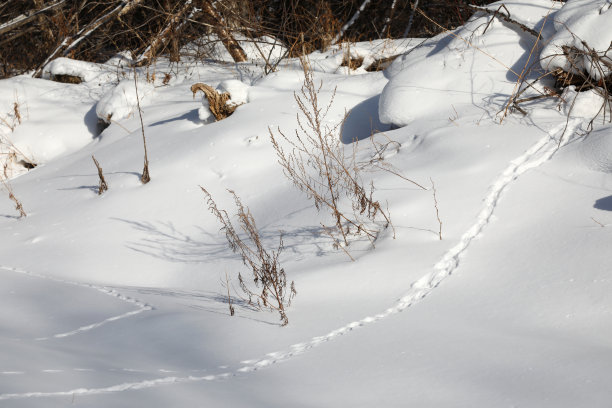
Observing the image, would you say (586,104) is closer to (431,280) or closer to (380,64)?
(431,280)

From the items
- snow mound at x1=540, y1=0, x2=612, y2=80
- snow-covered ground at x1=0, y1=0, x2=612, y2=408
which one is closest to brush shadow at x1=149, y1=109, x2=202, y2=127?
snow-covered ground at x1=0, y1=0, x2=612, y2=408

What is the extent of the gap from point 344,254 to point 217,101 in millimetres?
2585

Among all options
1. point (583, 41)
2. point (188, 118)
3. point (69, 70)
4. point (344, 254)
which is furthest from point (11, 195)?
point (583, 41)

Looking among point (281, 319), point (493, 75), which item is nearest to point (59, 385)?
point (281, 319)

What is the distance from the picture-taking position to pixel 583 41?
3.83 meters

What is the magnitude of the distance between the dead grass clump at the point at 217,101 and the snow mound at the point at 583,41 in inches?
102

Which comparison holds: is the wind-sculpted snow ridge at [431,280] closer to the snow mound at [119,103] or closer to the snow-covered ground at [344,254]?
the snow-covered ground at [344,254]

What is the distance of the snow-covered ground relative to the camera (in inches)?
71.0

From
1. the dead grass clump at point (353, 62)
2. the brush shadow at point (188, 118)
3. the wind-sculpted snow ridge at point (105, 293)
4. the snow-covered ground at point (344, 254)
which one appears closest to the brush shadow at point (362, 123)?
the snow-covered ground at point (344, 254)

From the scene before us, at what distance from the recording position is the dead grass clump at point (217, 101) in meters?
5.21

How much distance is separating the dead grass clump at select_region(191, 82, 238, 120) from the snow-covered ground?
16 cm

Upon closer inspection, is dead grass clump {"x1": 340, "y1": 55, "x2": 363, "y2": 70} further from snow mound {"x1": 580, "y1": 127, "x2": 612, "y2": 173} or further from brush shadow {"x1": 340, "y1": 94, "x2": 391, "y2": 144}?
snow mound {"x1": 580, "y1": 127, "x2": 612, "y2": 173}

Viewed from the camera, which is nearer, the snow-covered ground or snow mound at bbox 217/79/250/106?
the snow-covered ground

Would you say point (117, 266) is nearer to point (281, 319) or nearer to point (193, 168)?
point (193, 168)
